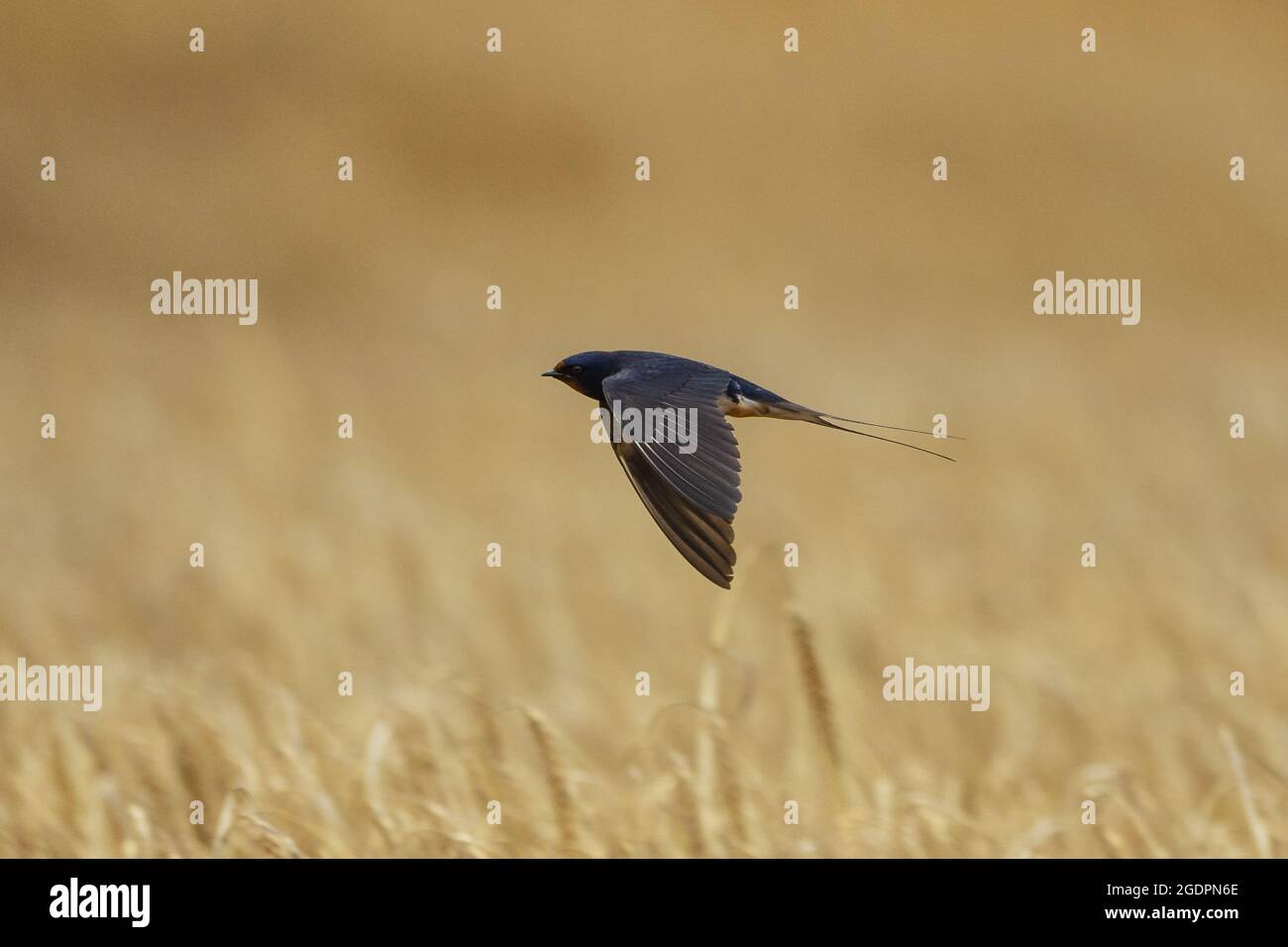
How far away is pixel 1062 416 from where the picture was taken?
697 centimetres

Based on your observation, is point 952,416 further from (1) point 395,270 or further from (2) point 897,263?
(1) point 395,270

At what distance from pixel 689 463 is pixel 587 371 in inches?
17.6

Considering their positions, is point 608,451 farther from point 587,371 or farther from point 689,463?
point 689,463

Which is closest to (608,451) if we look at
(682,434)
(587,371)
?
(587,371)

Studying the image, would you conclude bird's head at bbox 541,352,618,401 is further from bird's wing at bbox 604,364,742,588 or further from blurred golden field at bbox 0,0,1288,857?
blurred golden field at bbox 0,0,1288,857

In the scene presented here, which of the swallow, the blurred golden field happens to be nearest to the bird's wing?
the swallow

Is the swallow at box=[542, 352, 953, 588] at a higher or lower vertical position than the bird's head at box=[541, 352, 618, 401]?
lower

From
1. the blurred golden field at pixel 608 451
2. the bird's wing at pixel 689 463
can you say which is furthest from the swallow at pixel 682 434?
the blurred golden field at pixel 608 451

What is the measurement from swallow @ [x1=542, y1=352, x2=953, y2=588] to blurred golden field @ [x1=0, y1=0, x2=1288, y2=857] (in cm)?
26

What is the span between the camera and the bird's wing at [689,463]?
2053mm

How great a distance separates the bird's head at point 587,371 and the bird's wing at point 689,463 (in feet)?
0.24

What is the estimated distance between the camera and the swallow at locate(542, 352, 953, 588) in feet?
6.80

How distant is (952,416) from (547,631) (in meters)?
3.16

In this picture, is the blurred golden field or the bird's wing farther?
the blurred golden field
